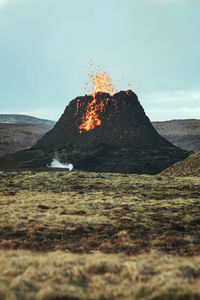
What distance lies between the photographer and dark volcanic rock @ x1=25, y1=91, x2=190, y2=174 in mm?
87625

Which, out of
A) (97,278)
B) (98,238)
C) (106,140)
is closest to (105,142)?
(106,140)

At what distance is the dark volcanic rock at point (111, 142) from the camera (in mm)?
87625

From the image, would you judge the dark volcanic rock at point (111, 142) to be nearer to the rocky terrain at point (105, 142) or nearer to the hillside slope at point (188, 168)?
the rocky terrain at point (105, 142)

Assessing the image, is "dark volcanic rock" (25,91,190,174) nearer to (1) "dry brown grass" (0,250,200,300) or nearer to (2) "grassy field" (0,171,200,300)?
(2) "grassy field" (0,171,200,300)

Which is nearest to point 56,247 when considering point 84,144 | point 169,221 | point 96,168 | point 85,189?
point 169,221

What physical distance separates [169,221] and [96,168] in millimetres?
62916

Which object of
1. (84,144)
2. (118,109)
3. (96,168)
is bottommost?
(96,168)

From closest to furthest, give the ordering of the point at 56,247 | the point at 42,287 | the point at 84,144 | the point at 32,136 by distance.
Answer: the point at 42,287 → the point at 56,247 → the point at 84,144 → the point at 32,136

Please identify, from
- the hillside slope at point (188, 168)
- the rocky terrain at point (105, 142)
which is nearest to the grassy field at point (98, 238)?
the hillside slope at point (188, 168)

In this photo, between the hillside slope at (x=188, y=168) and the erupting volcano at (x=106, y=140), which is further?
the erupting volcano at (x=106, y=140)

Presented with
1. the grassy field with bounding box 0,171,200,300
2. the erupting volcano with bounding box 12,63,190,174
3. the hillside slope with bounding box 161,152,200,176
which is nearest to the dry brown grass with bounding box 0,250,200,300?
the grassy field with bounding box 0,171,200,300

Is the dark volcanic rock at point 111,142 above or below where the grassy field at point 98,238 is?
above

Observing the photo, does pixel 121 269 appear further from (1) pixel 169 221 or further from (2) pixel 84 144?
(2) pixel 84 144

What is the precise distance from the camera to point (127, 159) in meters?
88.1
